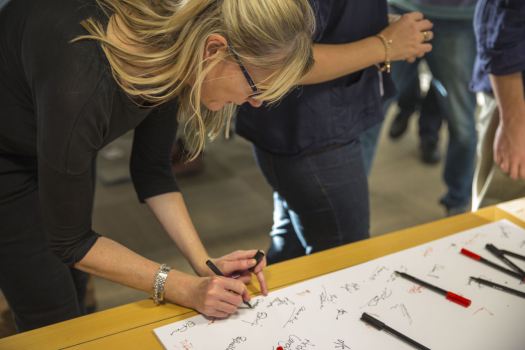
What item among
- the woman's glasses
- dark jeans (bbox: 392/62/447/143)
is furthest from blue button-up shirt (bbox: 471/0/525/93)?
dark jeans (bbox: 392/62/447/143)

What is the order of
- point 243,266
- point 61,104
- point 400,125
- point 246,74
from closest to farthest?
point 61,104
point 246,74
point 243,266
point 400,125

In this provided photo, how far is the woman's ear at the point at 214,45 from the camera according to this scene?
→ 3.05ft

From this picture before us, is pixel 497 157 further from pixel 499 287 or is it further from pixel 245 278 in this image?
pixel 245 278

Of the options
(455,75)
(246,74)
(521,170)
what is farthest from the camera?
(455,75)

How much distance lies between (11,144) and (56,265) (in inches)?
11.3

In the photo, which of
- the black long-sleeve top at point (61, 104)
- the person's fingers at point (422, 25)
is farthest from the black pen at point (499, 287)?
the black long-sleeve top at point (61, 104)

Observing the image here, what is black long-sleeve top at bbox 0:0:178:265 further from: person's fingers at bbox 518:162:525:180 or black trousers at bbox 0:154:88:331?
person's fingers at bbox 518:162:525:180

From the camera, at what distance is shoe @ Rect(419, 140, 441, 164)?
3195mm

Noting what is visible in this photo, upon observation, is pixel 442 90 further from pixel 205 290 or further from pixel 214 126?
pixel 205 290

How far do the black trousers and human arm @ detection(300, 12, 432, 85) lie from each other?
0.62m

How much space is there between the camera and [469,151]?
95.5 inches

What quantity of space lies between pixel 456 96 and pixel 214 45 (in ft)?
5.39

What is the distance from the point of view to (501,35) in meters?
1.48

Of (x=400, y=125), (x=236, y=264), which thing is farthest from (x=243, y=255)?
(x=400, y=125)
